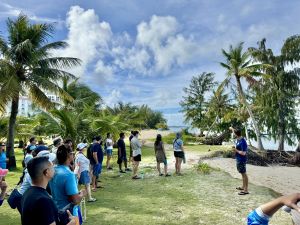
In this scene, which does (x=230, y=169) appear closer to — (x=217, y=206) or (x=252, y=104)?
(x=217, y=206)

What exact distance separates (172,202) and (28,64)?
11.4m

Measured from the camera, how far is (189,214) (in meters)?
7.67

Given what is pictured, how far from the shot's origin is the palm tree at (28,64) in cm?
1602

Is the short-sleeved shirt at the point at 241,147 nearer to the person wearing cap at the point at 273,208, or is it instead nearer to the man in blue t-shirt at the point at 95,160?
the man in blue t-shirt at the point at 95,160

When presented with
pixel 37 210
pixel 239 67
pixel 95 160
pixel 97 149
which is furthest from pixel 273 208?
pixel 239 67

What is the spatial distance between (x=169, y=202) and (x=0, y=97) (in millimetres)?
9720

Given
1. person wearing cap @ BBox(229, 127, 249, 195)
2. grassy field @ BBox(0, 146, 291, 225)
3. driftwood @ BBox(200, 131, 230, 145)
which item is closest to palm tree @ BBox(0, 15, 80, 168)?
grassy field @ BBox(0, 146, 291, 225)

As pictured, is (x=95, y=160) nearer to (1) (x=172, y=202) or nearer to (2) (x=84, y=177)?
(2) (x=84, y=177)

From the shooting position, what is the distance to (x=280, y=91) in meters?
27.3

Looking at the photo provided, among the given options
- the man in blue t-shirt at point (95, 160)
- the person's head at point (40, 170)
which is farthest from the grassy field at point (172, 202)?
the person's head at point (40, 170)

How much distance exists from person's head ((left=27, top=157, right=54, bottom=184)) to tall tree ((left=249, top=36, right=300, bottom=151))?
2575cm

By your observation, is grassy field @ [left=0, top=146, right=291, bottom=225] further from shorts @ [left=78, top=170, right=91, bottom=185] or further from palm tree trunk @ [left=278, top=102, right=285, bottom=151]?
palm tree trunk @ [left=278, top=102, right=285, bottom=151]

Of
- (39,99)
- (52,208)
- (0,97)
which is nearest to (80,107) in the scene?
(39,99)

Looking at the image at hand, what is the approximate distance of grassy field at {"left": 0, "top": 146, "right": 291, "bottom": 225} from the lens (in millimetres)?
7340
